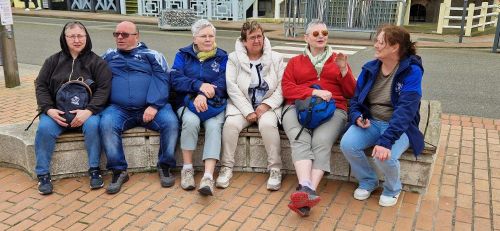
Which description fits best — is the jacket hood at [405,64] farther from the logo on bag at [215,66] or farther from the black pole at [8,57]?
the black pole at [8,57]

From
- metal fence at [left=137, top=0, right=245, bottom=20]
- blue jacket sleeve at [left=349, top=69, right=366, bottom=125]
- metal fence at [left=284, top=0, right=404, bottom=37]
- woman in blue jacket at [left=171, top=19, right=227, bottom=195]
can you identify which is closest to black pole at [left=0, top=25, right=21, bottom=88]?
woman in blue jacket at [left=171, top=19, right=227, bottom=195]

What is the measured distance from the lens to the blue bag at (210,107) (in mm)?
4043

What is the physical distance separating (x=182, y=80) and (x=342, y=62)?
1.42 metres

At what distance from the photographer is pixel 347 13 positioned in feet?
47.9

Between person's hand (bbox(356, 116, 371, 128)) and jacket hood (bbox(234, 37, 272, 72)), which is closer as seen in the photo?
person's hand (bbox(356, 116, 371, 128))

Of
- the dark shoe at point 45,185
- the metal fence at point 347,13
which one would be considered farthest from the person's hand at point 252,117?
A: the metal fence at point 347,13

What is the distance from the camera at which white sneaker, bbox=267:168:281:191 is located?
151 inches

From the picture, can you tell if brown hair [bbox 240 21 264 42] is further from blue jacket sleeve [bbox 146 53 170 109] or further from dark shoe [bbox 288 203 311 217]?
dark shoe [bbox 288 203 311 217]

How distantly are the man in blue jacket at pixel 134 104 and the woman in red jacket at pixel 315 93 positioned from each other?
3.36 feet

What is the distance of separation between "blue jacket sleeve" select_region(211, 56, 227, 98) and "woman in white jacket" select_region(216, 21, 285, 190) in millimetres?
65

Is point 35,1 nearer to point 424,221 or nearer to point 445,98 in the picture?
point 445,98

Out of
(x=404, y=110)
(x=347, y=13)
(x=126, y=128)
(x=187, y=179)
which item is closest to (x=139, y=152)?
(x=126, y=128)

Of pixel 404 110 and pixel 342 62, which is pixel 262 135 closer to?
pixel 342 62

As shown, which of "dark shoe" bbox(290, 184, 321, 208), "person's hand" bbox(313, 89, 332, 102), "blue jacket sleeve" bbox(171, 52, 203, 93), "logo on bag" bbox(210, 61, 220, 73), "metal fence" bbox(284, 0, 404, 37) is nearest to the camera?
"dark shoe" bbox(290, 184, 321, 208)
